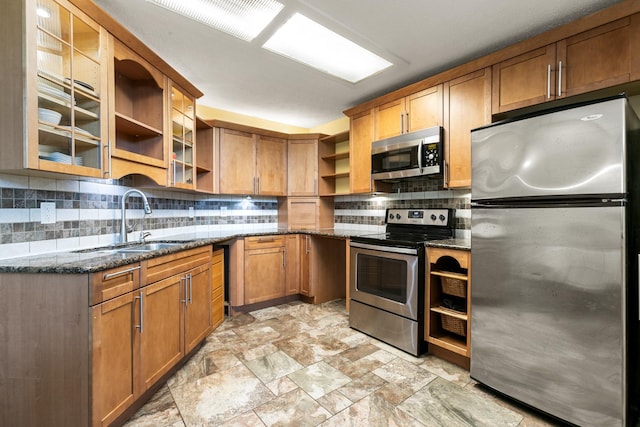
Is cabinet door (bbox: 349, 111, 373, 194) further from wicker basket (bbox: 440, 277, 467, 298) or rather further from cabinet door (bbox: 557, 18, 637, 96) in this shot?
cabinet door (bbox: 557, 18, 637, 96)

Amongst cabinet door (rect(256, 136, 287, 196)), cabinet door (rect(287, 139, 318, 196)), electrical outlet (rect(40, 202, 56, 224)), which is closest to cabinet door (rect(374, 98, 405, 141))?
cabinet door (rect(287, 139, 318, 196))

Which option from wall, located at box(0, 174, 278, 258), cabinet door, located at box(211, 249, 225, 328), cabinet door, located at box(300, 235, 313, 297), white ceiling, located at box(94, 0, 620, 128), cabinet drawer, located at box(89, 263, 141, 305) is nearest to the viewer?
cabinet drawer, located at box(89, 263, 141, 305)

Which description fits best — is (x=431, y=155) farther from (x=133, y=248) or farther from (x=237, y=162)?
(x=133, y=248)

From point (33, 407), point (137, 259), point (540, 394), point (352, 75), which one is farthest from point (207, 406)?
point (352, 75)

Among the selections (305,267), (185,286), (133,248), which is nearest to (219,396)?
(185,286)

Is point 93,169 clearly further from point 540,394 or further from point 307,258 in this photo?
point 540,394

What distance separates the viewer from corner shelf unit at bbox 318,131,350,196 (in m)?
3.93

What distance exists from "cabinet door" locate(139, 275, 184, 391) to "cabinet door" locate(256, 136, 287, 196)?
1.94 meters

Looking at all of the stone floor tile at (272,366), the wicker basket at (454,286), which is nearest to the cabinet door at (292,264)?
the stone floor tile at (272,366)

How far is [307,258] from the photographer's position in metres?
3.65

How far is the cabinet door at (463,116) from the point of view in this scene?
7.57ft

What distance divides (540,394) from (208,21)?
3.17 meters

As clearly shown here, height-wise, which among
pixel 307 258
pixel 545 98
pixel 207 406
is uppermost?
pixel 545 98

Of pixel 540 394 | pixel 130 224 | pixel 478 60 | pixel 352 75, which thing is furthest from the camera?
pixel 352 75
